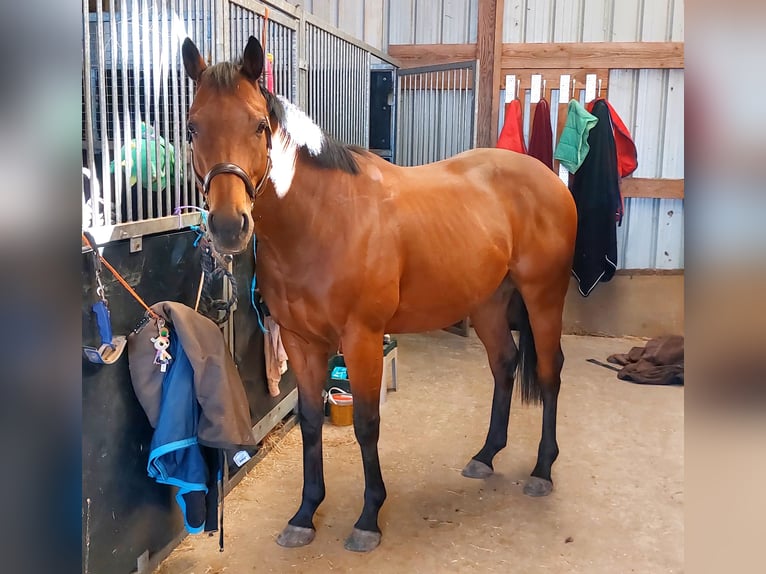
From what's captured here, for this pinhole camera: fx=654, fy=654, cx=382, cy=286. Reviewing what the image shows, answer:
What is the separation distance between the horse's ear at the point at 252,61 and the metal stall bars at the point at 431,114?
3.27 m

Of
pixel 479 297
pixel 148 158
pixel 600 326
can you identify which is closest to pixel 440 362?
pixel 600 326

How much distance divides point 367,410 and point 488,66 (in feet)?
11.7

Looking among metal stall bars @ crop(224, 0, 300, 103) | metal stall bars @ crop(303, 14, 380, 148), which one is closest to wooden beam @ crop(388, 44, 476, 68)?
metal stall bars @ crop(303, 14, 380, 148)

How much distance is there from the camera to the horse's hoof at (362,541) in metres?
2.06

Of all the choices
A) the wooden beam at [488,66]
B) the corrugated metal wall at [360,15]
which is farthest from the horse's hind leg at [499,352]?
the corrugated metal wall at [360,15]

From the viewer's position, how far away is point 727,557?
13.7 inches

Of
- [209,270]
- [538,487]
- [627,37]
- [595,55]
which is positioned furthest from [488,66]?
[209,270]

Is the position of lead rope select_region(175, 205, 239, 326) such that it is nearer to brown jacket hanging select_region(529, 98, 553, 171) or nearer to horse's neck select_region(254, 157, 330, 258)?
horse's neck select_region(254, 157, 330, 258)

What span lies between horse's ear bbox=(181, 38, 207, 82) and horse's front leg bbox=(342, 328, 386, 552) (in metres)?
0.84

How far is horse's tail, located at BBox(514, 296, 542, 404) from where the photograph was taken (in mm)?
2672

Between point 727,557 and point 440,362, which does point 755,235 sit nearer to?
point 727,557

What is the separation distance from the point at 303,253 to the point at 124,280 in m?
0.50

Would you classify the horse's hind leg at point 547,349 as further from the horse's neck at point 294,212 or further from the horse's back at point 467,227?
the horse's neck at point 294,212

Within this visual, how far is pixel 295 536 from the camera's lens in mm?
2105
